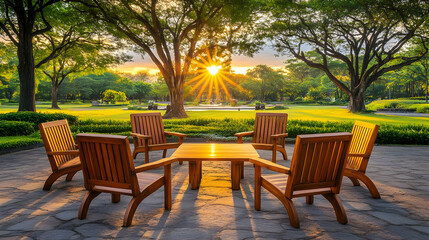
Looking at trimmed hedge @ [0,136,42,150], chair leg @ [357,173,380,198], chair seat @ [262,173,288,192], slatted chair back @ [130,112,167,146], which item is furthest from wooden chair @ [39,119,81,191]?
chair leg @ [357,173,380,198]

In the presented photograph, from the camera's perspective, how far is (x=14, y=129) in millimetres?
10250

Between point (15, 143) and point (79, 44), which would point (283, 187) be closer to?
point (15, 143)

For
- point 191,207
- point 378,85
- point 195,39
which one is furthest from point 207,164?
point 378,85

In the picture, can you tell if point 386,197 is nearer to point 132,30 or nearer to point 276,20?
point 132,30

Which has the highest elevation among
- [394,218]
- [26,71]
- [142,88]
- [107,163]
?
[142,88]

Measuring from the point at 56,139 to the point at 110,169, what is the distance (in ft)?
6.49

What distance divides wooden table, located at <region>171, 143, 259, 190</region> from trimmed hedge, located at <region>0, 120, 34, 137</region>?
8.41 metres

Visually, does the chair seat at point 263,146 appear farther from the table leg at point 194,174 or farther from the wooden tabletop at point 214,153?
the table leg at point 194,174

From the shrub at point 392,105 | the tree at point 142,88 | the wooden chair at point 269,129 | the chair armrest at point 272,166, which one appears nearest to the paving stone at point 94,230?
the chair armrest at point 272,166

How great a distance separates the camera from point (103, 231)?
123 inches

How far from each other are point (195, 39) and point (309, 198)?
56.2 ft

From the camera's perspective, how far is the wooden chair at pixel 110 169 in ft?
10.2

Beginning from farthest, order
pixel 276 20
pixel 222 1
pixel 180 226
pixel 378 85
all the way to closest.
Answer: pixel 378 85 → pixel 276 20 → pixel 222 1 → pixel 180 226

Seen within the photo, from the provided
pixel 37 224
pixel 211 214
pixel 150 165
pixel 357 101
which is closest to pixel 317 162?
pixel 211 214
